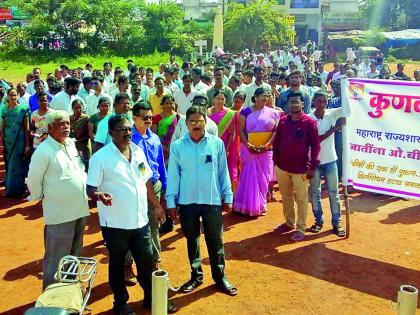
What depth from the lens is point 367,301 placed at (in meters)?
4.38

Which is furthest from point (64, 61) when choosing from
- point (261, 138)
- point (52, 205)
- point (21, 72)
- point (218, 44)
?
point (52, 205)

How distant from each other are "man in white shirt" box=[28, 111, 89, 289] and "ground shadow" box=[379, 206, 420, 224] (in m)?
4.22

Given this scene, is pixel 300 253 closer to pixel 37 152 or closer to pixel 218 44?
pixel 37 152

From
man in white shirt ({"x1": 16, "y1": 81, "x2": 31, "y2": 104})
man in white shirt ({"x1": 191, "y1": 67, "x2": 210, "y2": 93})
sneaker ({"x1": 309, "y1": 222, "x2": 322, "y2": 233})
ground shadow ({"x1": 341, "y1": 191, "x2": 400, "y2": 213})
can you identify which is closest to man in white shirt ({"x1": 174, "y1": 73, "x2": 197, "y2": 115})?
man in white shirt ({"x1": 191, "y1": 67, "x2": 210, "y2": 93})

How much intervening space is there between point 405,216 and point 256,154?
2.26 metres

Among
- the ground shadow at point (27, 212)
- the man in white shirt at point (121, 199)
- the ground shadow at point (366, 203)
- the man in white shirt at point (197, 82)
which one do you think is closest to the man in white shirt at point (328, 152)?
the ground shadow at point (366, 203)

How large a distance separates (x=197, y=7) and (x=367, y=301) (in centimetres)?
5160

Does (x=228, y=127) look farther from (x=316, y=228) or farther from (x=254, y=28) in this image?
(x=254, y=28)

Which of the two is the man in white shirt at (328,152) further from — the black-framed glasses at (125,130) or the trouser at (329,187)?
the black-framed glasses at (125,130)

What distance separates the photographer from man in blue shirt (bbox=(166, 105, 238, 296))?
427 cm

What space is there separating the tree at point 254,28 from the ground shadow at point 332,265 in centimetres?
2963

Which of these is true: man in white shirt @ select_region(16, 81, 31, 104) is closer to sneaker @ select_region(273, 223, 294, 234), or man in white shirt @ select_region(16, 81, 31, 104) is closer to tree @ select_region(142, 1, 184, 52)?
sneaker @ select_region(273, 223, 294, 234)

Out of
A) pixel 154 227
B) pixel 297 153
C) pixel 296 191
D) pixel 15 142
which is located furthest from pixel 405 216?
pixel 15 142

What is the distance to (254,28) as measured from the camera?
33938 millimetres
